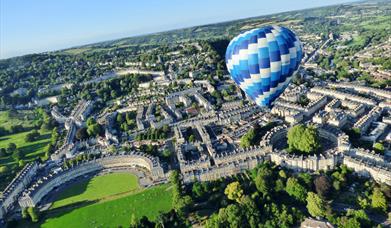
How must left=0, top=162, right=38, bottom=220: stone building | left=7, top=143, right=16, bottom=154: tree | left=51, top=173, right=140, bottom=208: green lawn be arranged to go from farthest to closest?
left=7, top=143, right=16, bottom=154: tree < left=51, top=173, right=140, bottom=208: green lawn < left=0, top=162, right=38, bottom=220: stone building

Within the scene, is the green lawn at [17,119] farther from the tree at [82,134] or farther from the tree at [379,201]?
the tree at [379,201]

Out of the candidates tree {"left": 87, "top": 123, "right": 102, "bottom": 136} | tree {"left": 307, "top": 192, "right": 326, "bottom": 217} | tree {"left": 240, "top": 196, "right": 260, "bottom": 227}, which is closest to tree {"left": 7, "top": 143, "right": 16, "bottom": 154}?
tree {"left": 87, "top": 123, "right": 102, "bottom": 136}

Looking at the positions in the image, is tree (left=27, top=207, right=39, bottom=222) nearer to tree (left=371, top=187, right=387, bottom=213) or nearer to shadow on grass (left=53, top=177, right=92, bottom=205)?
shadow on grass (left=53, top=177, right=92, bottom=205)

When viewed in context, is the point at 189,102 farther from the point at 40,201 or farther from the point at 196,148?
the point at 40,201

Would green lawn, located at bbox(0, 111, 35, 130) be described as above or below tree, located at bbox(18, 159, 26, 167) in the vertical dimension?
below

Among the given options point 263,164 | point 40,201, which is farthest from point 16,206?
point 263,164

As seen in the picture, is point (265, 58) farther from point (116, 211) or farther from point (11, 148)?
point (11, 148)
